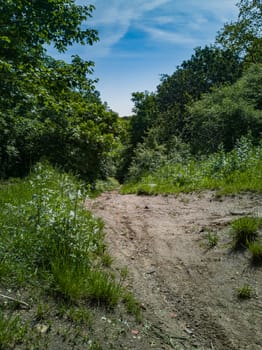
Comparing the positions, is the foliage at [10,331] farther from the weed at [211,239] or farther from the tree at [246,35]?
the tree at [246,35]

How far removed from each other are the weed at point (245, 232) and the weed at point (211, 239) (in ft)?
0.76

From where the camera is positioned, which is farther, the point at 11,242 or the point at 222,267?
the point at 222,267

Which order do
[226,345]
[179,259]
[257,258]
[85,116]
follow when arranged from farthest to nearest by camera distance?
A: 1. [85,116]
2. [179,259]
3. [257,258]
4. [226,345]

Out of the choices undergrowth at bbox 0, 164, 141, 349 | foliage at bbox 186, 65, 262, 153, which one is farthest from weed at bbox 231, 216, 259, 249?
foliage at bbox 186, 65, 262, 153

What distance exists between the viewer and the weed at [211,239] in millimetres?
3008

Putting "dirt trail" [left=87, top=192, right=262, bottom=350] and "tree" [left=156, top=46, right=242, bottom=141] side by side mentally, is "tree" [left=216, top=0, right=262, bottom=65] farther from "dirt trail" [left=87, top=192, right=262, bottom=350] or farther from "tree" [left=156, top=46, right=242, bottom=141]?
"dirt trail" [left=87, top=192, right=262, bottom=350]

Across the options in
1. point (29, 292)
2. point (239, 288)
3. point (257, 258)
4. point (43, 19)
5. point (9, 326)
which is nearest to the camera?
point (9, 326)

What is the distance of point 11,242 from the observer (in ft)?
7.59

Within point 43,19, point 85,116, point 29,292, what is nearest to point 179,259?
point 29,292

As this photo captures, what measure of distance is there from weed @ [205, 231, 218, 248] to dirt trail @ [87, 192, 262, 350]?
5 centimetres

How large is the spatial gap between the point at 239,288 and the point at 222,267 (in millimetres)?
348

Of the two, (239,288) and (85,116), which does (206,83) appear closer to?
(85,116)

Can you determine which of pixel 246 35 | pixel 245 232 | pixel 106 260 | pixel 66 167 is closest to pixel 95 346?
pixel 106 260

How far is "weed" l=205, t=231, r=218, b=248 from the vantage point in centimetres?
301
